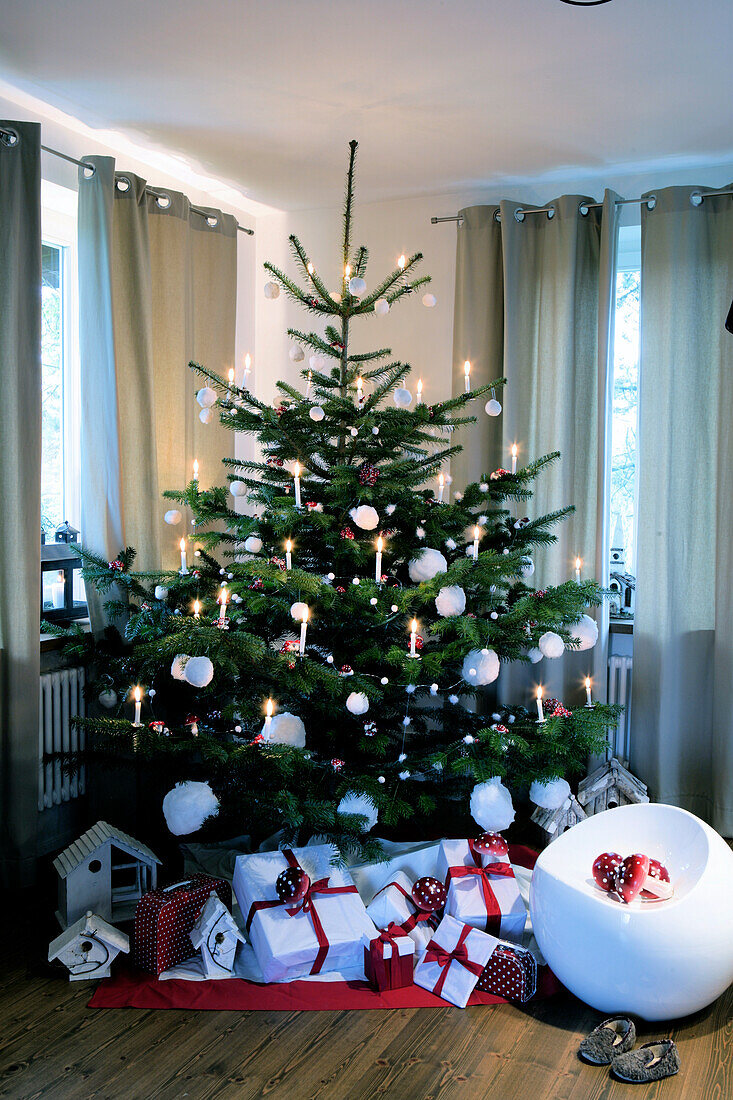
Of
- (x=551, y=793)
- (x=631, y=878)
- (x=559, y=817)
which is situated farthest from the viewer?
(x=559, y=817)

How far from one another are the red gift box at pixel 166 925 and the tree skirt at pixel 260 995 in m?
0.05

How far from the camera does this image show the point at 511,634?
2615 mm

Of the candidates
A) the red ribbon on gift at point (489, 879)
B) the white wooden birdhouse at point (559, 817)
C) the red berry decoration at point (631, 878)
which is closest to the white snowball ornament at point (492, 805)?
the red ribbon on gift at point (489, 879)

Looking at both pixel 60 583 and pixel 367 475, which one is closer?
pixel 367 475

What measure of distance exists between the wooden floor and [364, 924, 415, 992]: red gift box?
0.10 meters

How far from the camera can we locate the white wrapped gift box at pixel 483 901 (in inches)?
94.6

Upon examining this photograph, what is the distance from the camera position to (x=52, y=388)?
11.1ft

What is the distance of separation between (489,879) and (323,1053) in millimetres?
695

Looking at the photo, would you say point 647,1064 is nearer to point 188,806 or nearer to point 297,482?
point 188,806

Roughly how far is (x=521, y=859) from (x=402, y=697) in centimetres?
73

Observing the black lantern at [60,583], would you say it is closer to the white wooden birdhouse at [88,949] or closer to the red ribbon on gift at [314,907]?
the white wooden birdhouse at [88,949]

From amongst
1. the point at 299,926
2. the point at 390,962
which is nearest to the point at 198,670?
the point at 299,926

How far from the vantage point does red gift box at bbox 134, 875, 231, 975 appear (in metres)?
2.28

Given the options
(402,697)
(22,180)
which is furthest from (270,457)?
(22,180)
